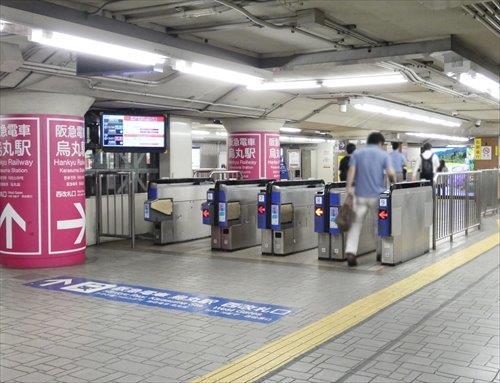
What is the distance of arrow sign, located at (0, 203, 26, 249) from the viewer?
9.53 m

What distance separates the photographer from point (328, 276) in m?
9.04

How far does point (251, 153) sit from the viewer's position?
15.0 metres

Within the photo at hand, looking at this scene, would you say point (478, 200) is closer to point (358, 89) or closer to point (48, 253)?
point (358, 89)

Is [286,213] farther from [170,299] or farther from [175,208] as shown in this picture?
[170,299]

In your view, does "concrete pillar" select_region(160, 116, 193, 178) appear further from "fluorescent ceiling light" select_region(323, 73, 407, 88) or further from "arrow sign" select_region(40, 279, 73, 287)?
"arrow sign" select_region(40, 279, 73, 287)

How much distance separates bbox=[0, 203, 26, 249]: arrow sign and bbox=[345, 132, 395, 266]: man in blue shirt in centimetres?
964

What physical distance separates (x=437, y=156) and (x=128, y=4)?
5.24 m

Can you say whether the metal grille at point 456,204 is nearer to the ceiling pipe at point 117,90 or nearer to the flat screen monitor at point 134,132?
the ceiling pipe at point 117,90

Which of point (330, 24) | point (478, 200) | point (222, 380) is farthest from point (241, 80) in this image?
point (478, 200)

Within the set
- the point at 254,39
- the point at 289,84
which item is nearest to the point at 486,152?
the point at 289,84

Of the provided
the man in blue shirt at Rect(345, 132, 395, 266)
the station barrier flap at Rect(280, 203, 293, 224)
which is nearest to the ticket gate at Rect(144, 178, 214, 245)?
the station barrier flap at Rect(280, 203, 293, 224)

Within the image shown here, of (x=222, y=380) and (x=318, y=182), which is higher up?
(x=318, y=182)

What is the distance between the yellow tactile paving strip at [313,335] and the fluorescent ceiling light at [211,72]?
10.7 feet

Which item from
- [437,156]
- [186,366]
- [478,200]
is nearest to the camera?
[437,156]
